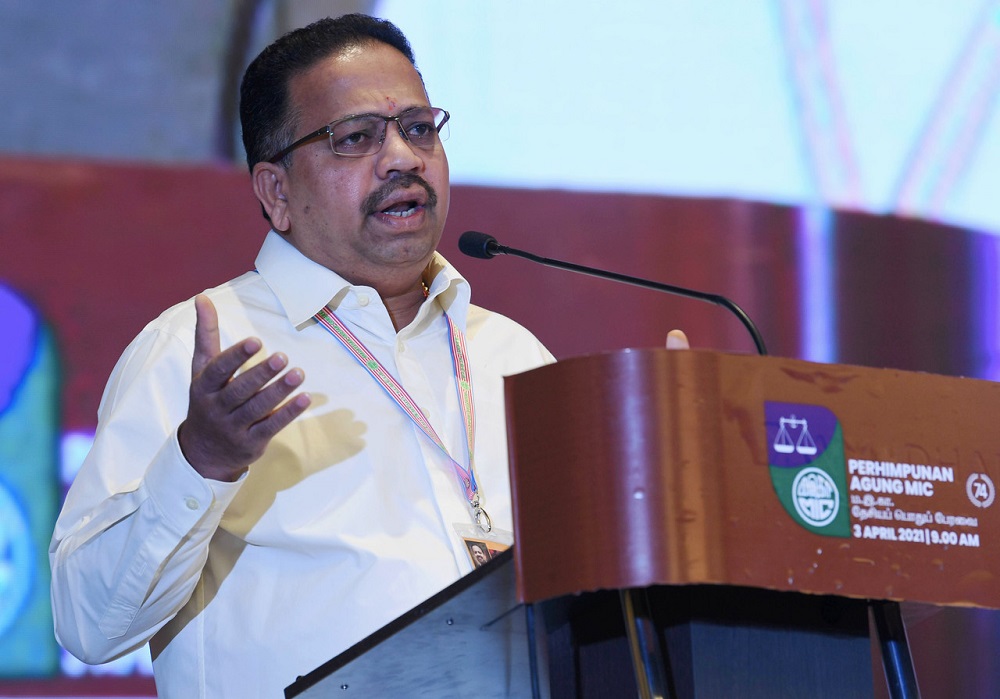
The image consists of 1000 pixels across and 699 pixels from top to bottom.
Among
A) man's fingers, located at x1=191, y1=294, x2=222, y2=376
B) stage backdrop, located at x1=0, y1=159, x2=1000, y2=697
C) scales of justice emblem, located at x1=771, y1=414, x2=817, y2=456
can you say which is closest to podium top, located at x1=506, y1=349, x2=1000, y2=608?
scales of justice emblem, located at x1=771, y1=414, x2=817, y2=456

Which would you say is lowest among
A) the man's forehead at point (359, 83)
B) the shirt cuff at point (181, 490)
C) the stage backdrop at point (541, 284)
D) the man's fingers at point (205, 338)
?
the shirt cuff at point (181, 490)

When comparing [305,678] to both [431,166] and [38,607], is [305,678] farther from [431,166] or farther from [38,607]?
[38,607]

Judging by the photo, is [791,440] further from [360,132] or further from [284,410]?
[360,132]

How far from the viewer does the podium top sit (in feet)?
3.66

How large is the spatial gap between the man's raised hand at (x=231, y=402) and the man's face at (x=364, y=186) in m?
0.68

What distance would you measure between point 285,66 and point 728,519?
1442 millimetres

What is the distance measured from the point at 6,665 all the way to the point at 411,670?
2235 millimetres

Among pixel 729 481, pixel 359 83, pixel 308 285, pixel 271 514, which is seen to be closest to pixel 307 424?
pixel 271 514

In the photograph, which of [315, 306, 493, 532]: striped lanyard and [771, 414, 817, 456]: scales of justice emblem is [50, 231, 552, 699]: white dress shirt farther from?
[771, 414, 817, 456]: scales of justice emblem

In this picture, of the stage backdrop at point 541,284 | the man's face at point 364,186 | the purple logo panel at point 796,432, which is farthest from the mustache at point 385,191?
the stage backdrop at point 541,284

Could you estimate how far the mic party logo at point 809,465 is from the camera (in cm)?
116

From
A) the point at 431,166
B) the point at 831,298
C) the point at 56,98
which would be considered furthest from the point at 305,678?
the point at 831,298

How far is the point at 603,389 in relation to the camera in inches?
45.0

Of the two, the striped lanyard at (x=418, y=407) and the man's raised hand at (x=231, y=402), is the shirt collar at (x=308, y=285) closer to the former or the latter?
the striped lanyard at (x=418, y=407)
